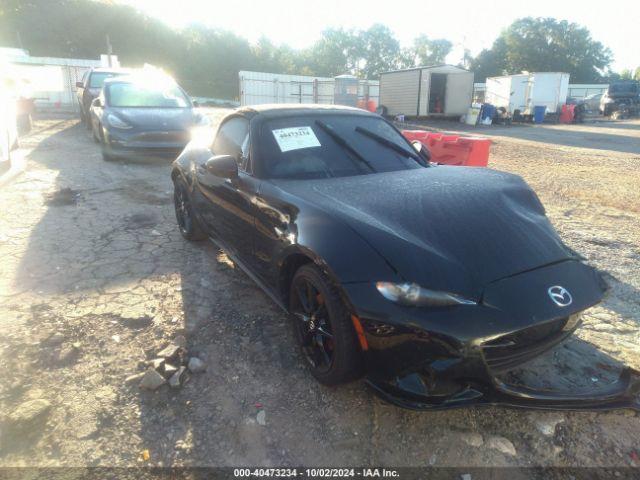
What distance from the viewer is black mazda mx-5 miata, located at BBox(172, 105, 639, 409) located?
2.02 meters

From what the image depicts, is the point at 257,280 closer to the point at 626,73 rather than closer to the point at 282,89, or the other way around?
the point at 282,89

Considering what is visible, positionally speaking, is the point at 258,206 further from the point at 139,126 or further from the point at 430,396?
the point at 139,126

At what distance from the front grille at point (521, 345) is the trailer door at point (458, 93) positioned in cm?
2305

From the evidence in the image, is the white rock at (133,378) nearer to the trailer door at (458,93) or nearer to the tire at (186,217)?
the tire at (186,217)

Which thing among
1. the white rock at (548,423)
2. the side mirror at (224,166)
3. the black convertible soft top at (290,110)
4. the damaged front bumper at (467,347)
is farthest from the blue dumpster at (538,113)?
the white rock at (548,423)

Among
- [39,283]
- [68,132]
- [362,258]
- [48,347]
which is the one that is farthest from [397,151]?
[68,132]

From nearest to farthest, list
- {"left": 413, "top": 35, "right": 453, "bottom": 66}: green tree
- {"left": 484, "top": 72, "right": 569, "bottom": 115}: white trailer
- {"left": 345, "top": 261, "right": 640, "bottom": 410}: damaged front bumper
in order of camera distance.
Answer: {"left": 345, "top": 261, "right": 640, "bottom": 410}: damaged front bumper → {"left": 484, "top": 72, "right": 569, "bottom": 115}: white trailer → {"left": 413, "top": 35, "right": 453, "bottom": 66}: green tree

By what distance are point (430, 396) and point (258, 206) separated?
1.66 meters

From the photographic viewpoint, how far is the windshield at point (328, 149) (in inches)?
127

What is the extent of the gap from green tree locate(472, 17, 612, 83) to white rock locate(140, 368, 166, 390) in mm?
74009

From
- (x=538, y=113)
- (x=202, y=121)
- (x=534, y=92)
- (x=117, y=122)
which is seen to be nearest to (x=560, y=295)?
(x=202, y=121)

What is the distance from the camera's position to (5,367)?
272 centimetres

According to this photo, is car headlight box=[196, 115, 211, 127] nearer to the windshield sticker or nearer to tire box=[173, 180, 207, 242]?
tire box=[173, 180, 207, 242]

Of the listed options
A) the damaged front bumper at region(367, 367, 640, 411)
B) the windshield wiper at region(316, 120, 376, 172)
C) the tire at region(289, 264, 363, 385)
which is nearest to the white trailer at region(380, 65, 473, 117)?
the windshield wiper at region(316, 120, 376, 172)
